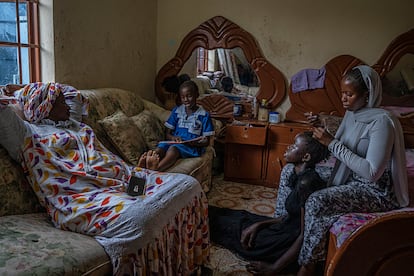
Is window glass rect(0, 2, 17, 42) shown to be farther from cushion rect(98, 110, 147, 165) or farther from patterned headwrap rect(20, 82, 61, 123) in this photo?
cushion rect(98, 110, 147, 165)

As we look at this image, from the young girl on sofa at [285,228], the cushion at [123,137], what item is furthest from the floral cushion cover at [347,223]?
the cushion at [123,137]

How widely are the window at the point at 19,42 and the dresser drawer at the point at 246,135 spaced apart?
1752mm

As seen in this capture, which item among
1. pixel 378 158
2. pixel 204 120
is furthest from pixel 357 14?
pixel 378 158

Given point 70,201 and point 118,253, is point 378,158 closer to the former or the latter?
point 118,253

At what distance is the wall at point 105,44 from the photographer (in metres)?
2.60

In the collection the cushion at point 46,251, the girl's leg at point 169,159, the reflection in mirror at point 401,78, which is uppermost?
the reflection in mirror at point 401,78

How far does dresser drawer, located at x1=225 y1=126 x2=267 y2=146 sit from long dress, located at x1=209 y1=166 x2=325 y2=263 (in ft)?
3.23

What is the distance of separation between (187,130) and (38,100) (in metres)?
1.27

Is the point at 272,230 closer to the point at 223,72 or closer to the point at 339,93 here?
the point at 339,93

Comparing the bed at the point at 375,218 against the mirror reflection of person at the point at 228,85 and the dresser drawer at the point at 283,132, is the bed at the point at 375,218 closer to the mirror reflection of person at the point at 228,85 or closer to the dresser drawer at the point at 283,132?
the dresser drawer at the point at 283,132

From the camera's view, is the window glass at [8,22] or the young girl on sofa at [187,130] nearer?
the window glass at [8,22]

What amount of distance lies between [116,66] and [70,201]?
198 centimetres

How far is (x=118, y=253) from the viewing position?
4.58 feet

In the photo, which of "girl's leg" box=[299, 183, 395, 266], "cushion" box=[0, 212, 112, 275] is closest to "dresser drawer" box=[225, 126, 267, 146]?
"girl's leg" box=[299, 183, 395, 266]
